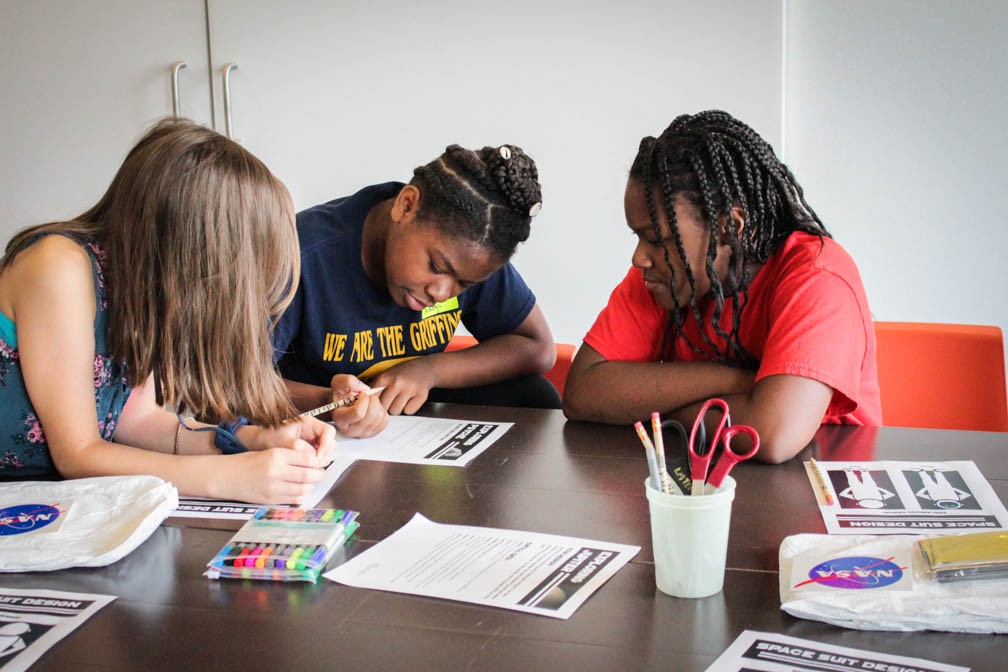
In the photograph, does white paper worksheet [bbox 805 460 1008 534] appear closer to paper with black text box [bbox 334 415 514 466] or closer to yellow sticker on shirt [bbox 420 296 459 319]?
paper with black text box [bbox 334 415 514 466]

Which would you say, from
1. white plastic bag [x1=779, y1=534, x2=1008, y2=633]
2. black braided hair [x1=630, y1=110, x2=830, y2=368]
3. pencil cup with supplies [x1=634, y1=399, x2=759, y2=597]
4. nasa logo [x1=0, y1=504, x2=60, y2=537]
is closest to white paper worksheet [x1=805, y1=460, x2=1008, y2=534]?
white plastic bag [x1=779, y1=534, x2=1008, y2=633]

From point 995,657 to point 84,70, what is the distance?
3.37 m

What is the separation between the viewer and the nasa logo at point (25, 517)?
3.49ft

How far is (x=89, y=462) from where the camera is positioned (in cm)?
122

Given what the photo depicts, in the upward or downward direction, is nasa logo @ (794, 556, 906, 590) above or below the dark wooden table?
above

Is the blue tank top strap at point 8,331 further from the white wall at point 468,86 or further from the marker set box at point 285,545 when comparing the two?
the white wall at point 468,86

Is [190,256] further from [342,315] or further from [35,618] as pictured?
[342,315]

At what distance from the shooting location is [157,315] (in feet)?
4.17

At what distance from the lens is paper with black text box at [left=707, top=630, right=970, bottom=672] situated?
78 centimetres

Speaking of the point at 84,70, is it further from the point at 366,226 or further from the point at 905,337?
the point at 905,337

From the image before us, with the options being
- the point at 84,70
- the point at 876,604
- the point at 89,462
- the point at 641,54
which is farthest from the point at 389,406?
the point at 84,70

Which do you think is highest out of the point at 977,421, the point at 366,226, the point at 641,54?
the point at 641,54

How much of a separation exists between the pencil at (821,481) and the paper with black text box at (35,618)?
31.3 inches

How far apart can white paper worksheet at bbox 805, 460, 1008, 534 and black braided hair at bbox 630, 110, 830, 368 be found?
1.13 feet
